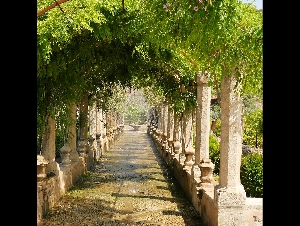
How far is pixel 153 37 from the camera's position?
5477mm

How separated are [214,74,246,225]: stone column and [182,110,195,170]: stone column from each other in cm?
470

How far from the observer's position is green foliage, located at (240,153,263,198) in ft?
30.4

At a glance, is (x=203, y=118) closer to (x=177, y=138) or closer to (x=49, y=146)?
(x=49, y=146)

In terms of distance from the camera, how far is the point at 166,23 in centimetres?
475

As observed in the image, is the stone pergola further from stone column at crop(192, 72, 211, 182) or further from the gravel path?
the gravel path

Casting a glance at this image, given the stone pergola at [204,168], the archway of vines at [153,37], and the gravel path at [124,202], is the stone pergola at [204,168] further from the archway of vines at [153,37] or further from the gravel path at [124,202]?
the archway of vines at [153,37]

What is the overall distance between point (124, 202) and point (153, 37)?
4.62 meters

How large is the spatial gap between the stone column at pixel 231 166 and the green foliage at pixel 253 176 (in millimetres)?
3689

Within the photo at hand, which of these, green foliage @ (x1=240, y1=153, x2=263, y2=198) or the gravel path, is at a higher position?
green foliage @ (x1=240, y1=153, x2=263, y2=198)

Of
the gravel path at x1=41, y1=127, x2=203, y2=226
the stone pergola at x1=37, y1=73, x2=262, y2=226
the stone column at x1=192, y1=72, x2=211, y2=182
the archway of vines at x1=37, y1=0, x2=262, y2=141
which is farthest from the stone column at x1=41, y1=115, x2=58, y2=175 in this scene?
the stone column at x1=192, y1=72, x2=211, y2=182

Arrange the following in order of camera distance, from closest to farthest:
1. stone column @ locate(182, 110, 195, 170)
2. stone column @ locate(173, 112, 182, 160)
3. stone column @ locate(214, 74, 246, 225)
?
stone column @ locate(214, 74, 246, 225) < stone column @ locate(182, 110, 195, 170) < stone column @ locate(173, 112, 182, 160)

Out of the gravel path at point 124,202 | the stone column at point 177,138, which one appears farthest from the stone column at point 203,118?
the stone column at point 177,138

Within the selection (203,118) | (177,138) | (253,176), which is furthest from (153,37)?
Answer: (177,138)
